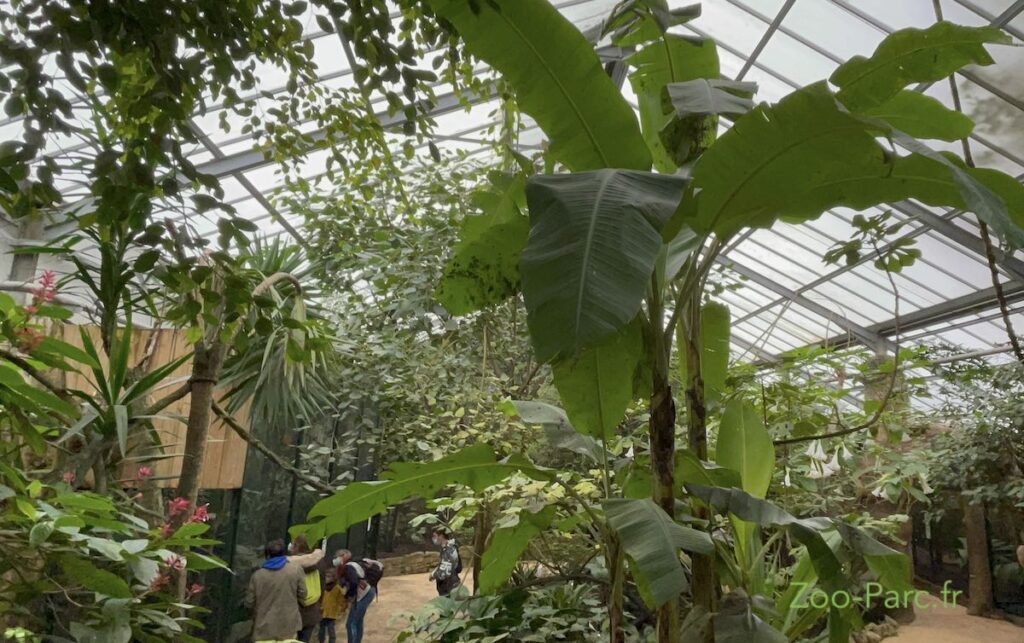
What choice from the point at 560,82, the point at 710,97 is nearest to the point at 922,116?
the point at 710,97

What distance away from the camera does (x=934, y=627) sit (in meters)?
5.64

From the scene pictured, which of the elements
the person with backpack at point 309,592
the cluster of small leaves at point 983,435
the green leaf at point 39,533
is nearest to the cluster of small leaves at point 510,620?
the green leaf at point 39,533

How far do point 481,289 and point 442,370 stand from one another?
10.0ft

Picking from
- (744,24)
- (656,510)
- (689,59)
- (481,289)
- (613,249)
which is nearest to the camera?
(613,249)

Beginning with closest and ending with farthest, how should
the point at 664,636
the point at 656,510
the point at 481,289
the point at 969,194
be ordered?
the point at 969,194 → the point at 656,510 → the point at 664,636 → the point at 481,289

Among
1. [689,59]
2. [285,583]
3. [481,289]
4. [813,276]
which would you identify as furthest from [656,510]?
[813,276]

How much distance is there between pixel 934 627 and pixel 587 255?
20.5 feet

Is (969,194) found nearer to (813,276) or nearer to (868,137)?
(868,137)

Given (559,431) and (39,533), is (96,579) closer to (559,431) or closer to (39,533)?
(39,533)

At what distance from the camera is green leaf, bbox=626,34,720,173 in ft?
6.23

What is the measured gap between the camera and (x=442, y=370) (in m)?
4.73

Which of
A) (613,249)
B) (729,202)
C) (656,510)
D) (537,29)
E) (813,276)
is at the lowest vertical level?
(656,510)

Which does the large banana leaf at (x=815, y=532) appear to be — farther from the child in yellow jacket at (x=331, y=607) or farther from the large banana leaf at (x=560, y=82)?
the child in yellow jacket at (x=331, y=607)

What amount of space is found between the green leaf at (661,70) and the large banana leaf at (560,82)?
13.7 inches
